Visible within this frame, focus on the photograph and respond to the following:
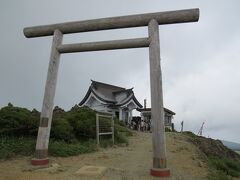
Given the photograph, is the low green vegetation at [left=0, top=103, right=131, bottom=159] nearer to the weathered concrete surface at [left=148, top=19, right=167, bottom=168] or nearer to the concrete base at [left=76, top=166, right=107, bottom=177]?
the concrete base at [left=76, top=166, right=107, bottom=177]

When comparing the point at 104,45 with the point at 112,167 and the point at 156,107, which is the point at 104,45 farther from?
the point at 112,167

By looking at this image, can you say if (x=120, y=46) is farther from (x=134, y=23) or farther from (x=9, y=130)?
(x=9, y=130)

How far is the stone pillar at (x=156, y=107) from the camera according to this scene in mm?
6309

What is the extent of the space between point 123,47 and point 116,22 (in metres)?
0.79

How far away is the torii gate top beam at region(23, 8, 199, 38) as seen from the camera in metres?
7.05

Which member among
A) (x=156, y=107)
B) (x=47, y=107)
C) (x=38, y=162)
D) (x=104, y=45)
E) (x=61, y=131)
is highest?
(x=104, y=45)

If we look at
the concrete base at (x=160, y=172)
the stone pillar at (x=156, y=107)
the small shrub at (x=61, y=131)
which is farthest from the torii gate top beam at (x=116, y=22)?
the concrete base at (x=160, y=172)

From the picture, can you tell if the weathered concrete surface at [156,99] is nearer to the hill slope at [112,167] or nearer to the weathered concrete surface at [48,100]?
the hill slope at [112,167]

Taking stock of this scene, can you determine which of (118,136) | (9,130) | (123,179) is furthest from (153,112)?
(118,136)

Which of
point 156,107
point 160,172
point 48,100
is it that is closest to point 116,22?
point 156,107

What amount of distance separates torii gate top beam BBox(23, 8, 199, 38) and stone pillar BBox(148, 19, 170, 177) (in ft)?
0.83

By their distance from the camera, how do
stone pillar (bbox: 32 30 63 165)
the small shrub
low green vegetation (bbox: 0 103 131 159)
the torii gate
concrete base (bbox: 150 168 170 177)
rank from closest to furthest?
concrete base (bbox: 150 168 170 177), the torii gate, stone pillar (bbox: 32 30 63 165), low green vegetation (bbox: 0 103 131 159), the small shrub

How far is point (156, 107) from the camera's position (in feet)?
21.5

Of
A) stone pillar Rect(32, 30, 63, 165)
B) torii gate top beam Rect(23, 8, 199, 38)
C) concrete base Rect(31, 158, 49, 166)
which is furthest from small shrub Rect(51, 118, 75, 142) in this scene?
torii gate top beam Rect(23, 8, 199, 38)
